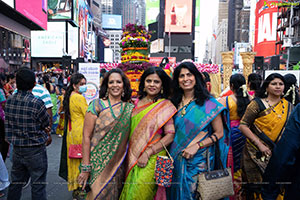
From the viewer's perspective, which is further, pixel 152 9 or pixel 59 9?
pixel 152 9

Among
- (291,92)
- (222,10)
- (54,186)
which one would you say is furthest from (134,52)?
(222,10)

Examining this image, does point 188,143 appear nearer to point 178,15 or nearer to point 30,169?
point 30,169

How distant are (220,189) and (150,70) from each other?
1326 mm

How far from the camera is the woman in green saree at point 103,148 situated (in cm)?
271

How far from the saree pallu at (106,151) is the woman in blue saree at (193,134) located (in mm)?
530

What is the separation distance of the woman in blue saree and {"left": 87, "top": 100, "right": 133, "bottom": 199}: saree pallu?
1.74 ft

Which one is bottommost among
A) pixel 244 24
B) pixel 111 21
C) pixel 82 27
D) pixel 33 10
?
pixel 33 10

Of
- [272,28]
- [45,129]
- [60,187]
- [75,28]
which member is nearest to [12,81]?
[60,187]

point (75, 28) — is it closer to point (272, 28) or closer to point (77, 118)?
point (272, 28)

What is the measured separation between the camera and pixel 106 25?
119m

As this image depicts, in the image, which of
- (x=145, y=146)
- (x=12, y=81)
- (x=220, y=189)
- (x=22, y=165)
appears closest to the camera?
(x=220, y=189)

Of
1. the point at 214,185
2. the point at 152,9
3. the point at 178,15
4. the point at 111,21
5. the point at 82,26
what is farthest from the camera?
the point at 111,21

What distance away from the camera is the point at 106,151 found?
2717 millimetres

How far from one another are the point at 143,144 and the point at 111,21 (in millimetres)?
123671
